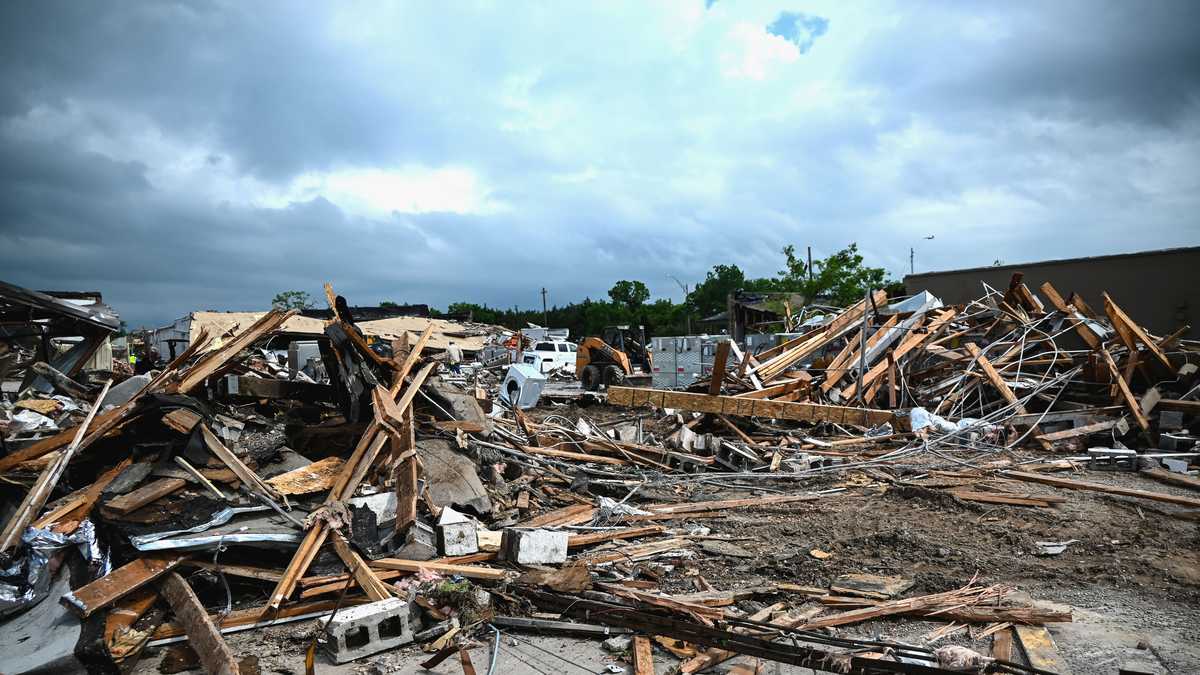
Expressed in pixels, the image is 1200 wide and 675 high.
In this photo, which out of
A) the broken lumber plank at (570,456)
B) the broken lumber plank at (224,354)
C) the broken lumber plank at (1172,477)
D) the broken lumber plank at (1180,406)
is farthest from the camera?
the broken lumber plank at (1180,406)

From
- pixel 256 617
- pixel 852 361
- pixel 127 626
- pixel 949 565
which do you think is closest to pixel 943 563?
pixel 949 565

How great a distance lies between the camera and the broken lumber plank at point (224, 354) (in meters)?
6.97

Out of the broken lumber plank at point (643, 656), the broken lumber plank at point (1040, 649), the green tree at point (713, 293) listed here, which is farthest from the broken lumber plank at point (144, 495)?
the green tree at point (713, 293)

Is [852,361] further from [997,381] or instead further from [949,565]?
[949,565]

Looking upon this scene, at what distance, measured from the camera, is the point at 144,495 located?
219 inches

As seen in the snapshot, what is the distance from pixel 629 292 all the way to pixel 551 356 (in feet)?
141

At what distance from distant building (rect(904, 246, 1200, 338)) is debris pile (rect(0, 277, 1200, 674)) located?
6.47 meters

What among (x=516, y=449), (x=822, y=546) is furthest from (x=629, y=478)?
(x=822, y=546)

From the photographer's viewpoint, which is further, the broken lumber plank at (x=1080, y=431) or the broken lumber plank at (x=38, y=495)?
the broken lumber plank at (x=1080, y=431)

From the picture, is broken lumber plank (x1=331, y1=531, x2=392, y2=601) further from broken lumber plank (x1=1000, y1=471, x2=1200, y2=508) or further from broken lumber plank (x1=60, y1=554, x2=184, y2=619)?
broken lumber plank (x1=1000, y1=471, x2=1200, y2=508)

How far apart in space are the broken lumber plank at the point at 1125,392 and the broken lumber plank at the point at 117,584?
1344 cm

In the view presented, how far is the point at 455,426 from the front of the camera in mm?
8633

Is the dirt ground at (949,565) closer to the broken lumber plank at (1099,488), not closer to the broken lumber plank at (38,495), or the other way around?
the broken lumber plank at (1099,488)

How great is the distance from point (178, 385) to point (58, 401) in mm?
4437
